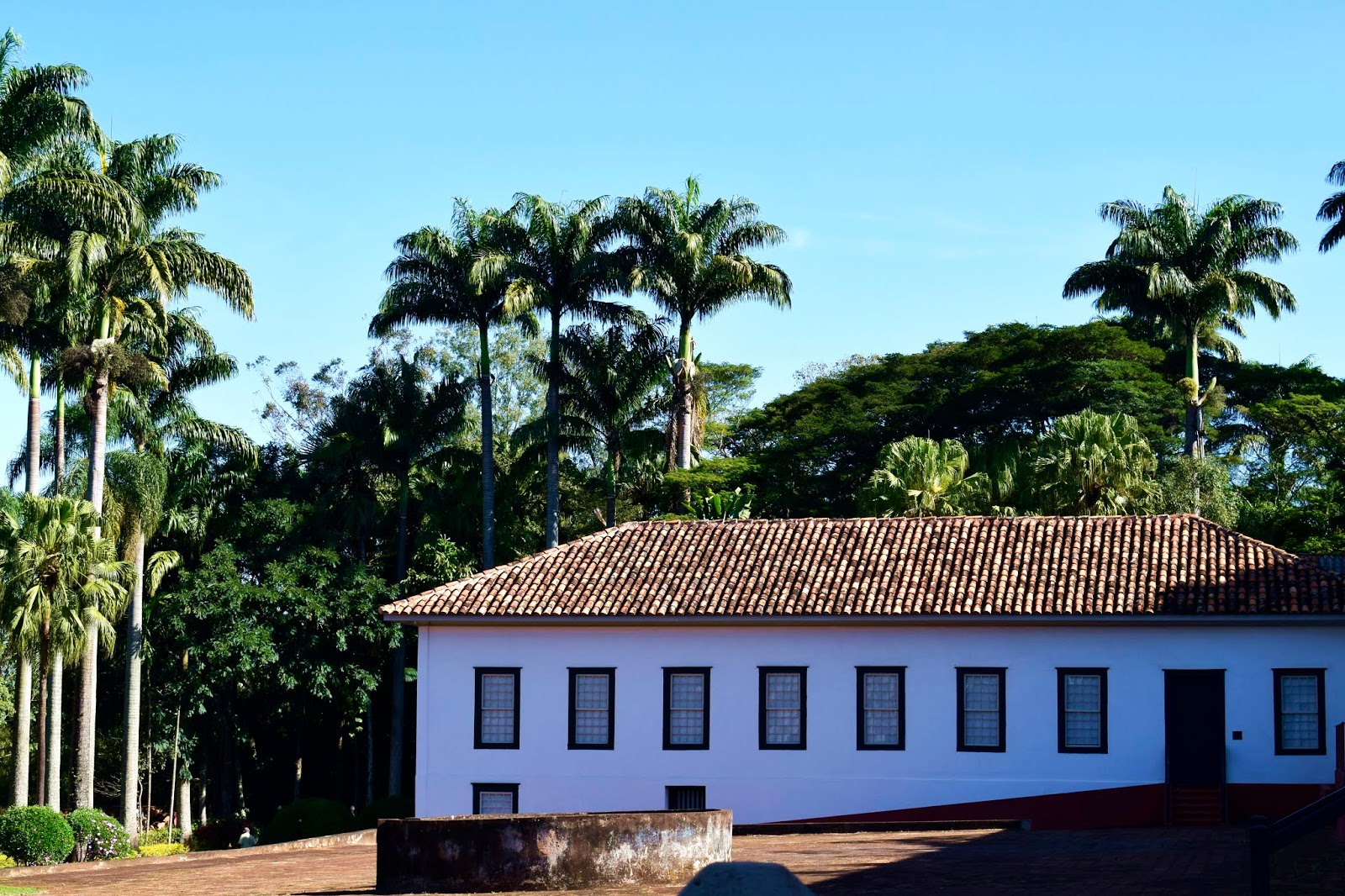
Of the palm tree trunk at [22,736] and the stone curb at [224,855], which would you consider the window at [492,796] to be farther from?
the palm tree trunk at [22,736]

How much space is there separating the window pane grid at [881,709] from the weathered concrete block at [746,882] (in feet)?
72.4

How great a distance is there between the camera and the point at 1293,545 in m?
45.4

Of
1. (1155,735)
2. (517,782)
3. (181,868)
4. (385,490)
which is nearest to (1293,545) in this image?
(1155,735)

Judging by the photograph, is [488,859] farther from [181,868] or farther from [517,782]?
[517,782]

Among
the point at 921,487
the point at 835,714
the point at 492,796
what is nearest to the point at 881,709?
the point at 835,714

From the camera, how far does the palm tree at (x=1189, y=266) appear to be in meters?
54.7

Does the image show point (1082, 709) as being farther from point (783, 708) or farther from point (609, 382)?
point (609, 382)

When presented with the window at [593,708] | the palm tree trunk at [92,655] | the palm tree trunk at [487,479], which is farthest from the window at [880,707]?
the palm tree trunk at [92,655]

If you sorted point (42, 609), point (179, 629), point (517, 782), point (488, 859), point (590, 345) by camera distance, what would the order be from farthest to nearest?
point (590, 345) → point (179, 629) → point (42, 609) → point (517, 782) → point (488, 859)

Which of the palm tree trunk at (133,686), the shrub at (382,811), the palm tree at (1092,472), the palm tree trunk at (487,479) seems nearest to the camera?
the palm tree at (1092,472)

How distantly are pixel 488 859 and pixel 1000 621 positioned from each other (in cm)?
1455

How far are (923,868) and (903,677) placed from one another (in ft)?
36.2

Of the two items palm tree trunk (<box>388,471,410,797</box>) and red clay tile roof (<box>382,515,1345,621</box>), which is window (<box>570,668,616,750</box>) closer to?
red clay tile roof (<box>382,515,1345,621</box>)

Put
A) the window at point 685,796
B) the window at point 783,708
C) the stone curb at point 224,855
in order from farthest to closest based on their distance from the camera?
the window at point 685,796, the window at point 783,708, the stone curb at point 224,855
